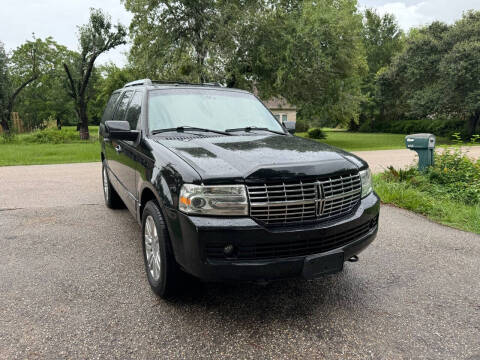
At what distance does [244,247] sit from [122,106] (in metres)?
3.28

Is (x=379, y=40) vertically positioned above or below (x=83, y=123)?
above

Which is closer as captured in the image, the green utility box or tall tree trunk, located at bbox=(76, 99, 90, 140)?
the green utility box

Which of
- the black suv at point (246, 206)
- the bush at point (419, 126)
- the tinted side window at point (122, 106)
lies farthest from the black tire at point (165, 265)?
the bush at point (419, 126)

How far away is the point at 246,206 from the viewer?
258 cm

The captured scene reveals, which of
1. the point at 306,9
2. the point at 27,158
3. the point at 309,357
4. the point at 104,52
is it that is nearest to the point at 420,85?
the point at 306,9

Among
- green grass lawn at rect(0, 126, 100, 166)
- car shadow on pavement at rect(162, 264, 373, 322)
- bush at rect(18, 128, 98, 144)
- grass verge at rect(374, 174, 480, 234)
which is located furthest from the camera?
bush at rect(18, 128, 98, 144)

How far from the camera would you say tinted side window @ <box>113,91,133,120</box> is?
15.8 feet

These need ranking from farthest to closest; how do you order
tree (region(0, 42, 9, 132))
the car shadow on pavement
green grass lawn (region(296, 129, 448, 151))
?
1. tree (region(0, 42, 9, 132))
2. green grass lawn (region(296, 129, 448, 151))
3. the car shadow on pavement

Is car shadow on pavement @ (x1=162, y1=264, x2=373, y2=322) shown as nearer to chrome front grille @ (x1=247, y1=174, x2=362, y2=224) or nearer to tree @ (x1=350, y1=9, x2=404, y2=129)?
chrome front grille @ (x1=247, y1=174, x2=362, y2=224)

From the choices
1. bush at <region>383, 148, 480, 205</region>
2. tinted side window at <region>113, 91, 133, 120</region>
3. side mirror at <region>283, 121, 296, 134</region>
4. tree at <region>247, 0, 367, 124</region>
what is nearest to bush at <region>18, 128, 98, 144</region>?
tree at <region>247, 0, 367, 124</region>

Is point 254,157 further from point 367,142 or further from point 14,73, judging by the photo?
point 14,73

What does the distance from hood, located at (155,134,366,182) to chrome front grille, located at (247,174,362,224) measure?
0.25 feet

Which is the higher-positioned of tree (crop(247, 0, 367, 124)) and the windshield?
tree (crop(247, 0, 367, 124))

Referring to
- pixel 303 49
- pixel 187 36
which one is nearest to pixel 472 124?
pixel 303 49
